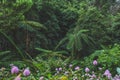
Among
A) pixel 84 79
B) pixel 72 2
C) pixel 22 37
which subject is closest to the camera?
pixel 84 79

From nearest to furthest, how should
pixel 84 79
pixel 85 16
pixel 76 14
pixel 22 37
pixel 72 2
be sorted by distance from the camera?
pixel 84 79 → pixel 22 37 → pixel 85 16 → pixel 76 14 → pixel 72 2

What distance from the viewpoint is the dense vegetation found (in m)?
5.85

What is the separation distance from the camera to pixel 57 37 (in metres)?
7.95

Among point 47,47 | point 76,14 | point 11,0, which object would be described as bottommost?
point 47,47

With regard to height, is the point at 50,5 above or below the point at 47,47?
above

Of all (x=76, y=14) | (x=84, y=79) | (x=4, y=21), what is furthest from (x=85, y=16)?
(x=84, y=79)

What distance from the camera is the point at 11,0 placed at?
6.50m

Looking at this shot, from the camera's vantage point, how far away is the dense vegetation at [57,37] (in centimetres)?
585

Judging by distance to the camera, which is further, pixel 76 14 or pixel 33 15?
pixel 76 14

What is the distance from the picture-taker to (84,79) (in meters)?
4.41

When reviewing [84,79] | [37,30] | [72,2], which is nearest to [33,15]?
[37,30]

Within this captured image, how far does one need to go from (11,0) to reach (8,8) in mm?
220

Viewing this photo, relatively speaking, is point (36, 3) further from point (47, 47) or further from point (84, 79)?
point (84, 79)

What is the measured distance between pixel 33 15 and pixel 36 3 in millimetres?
403
